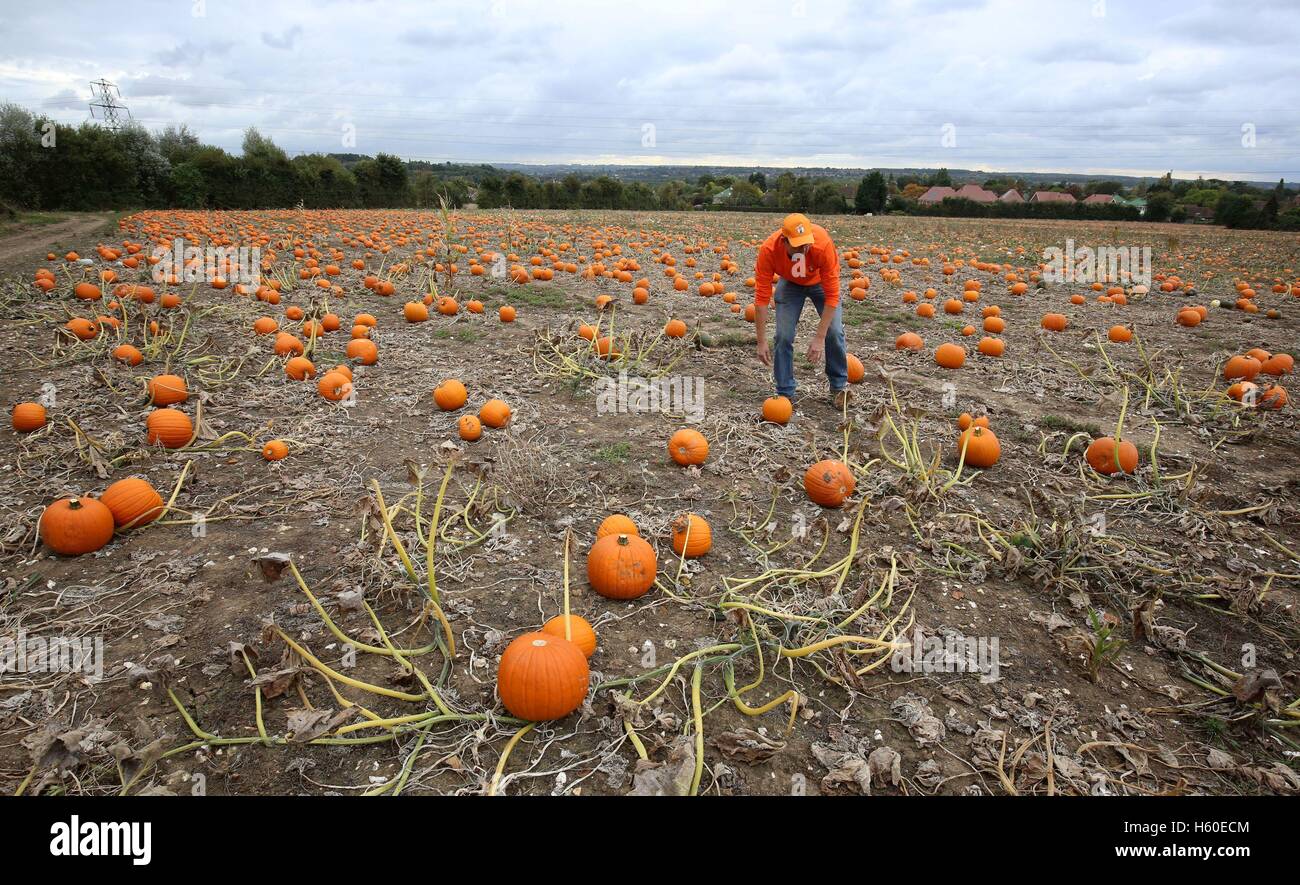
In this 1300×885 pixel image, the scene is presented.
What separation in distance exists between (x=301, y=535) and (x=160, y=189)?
39909mm

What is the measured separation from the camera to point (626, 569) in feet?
11.7

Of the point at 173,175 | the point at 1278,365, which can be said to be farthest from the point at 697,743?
the point at 173,175

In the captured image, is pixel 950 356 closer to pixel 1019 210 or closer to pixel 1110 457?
pixel 1110 457

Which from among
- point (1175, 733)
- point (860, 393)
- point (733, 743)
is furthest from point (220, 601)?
point (860, 393)

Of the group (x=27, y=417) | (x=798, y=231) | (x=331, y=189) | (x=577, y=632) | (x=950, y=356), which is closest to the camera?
(x=577, y=632)

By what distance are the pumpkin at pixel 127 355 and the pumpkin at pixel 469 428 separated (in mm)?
4203

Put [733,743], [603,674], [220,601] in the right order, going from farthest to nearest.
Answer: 1. [220,601]
2. [603,674]
3. [733,743]

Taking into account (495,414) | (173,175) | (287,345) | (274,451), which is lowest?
(274,451)

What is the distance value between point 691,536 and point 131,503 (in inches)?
148

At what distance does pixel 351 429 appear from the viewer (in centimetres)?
585

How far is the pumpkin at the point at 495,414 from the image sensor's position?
5848 mm

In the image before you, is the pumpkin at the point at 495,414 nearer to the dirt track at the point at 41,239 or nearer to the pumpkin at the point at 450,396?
the pumpkin at the point at 450,396

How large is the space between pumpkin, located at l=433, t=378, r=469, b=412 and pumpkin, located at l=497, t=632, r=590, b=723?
4.01 metres

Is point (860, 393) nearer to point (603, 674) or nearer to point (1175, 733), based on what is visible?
point (1175, 733)
